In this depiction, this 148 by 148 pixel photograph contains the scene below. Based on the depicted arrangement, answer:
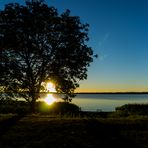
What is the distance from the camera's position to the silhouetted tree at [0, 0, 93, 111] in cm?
3612

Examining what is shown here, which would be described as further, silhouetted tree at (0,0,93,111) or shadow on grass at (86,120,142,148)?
silhouetted tree at (0,0,93,111)

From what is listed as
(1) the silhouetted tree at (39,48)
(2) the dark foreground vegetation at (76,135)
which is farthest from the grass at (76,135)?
(1) the silhouetted tree at (39,48)

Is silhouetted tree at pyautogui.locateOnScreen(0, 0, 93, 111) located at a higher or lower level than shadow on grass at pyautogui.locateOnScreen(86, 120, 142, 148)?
higher

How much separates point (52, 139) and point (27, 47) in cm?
2261

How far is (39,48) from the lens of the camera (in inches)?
1442

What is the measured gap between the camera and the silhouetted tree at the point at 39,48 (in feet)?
119

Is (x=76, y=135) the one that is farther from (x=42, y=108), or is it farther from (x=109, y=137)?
(x=42, y=108)

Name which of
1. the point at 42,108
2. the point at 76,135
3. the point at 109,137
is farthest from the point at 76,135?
the point at 42,108

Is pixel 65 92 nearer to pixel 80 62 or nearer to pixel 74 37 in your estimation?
pixel 80 62

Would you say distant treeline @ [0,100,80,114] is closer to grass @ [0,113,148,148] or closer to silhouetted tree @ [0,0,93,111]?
silhouetted tree @ [0,0,93,111]

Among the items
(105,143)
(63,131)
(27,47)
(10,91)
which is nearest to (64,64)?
(27,47)

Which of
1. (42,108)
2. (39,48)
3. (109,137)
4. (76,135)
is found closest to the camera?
(109,137)

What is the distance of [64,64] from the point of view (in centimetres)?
3669

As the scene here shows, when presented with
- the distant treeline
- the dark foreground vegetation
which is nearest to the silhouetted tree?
the distant treeline
